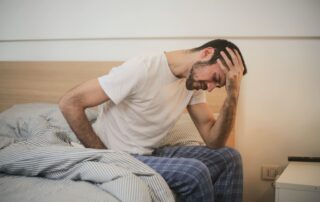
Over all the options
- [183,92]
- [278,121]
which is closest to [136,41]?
[183,92]

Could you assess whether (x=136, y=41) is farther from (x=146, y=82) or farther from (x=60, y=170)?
(x=60, y=170)

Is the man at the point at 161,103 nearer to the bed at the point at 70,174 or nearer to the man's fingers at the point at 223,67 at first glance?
the man's fingers at the point at 223,67

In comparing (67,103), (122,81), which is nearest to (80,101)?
(67,103)

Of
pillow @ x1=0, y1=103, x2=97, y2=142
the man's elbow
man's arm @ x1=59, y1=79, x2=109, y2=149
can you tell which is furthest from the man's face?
pillow @ x1=0, y1=103, x2=97, y2=142

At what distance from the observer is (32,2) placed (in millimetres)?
2424

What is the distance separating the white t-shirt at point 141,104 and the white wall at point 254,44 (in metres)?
0.56

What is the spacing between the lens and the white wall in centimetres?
197

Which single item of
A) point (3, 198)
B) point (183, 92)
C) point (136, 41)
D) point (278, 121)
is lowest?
point (278, 121)

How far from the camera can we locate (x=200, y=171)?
1335 mm

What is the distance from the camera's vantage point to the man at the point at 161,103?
4.88ft

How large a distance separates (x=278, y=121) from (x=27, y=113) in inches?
50.2

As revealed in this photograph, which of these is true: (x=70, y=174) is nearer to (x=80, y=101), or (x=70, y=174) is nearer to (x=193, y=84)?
(x=80, y=101)

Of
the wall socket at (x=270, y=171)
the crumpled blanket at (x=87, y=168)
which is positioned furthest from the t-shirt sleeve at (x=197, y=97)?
the wall socket at (x=270, y=171)

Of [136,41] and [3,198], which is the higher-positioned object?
[136,41]
